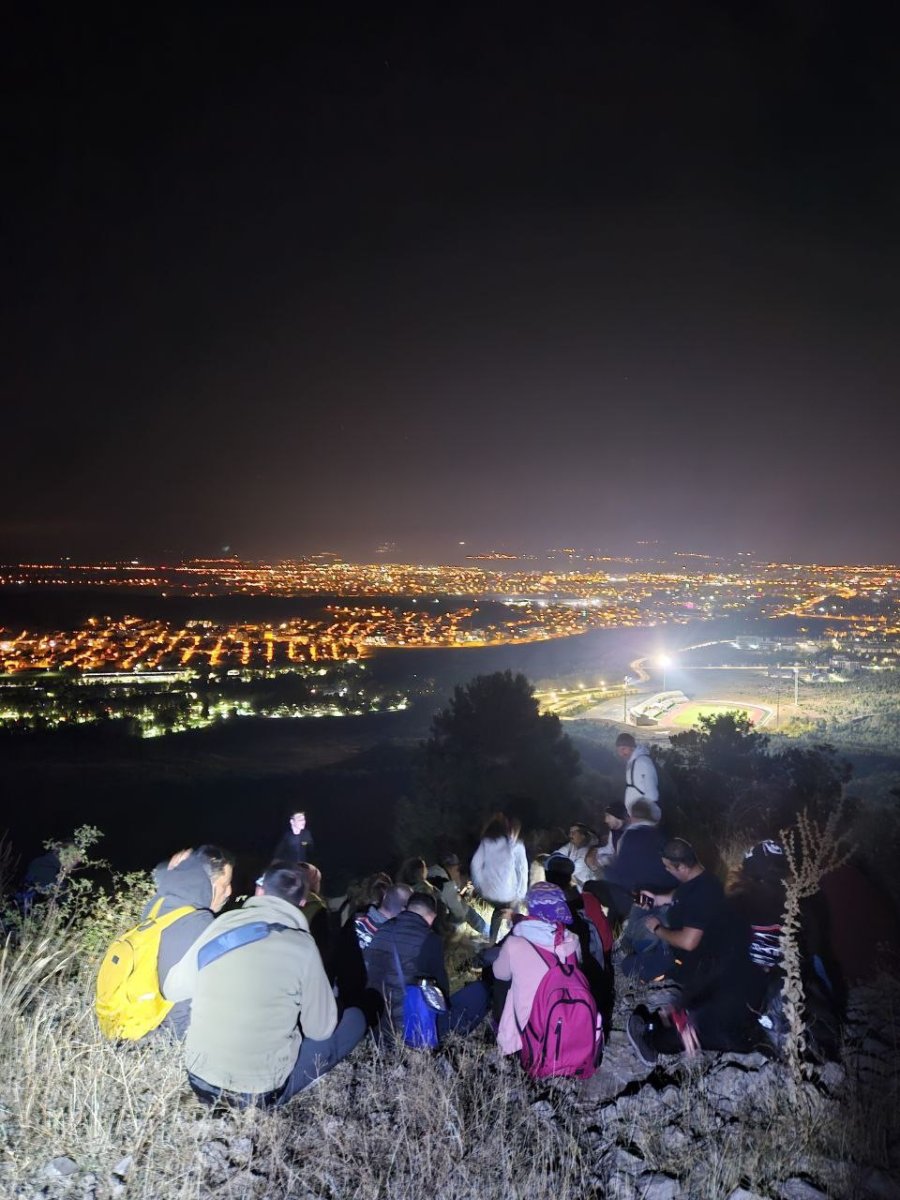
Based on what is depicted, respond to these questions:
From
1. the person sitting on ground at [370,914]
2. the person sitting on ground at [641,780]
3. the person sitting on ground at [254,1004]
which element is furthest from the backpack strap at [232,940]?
the person sitting on ground at [641,780]

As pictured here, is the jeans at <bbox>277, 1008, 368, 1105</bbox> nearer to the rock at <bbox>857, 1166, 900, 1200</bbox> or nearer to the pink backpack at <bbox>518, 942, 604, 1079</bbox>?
the pink backpack at <bbox>518, 942, 604, 1079</bbox>

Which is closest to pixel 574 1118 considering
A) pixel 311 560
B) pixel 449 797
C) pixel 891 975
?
pixel 891 975

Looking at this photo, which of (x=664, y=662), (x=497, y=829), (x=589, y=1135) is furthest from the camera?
(x=664, y=662)

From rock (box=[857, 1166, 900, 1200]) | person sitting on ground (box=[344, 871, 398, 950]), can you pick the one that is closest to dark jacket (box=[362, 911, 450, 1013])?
person sitting on ground (box=[344, 871, 398, 950])

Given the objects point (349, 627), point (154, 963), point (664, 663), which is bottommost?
point (349, 627)

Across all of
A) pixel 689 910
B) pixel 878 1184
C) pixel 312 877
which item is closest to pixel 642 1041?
pixel 689 910

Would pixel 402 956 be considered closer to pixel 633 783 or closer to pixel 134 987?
pixel 134 987

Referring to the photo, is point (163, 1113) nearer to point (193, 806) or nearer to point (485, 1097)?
point (485, 1097)
